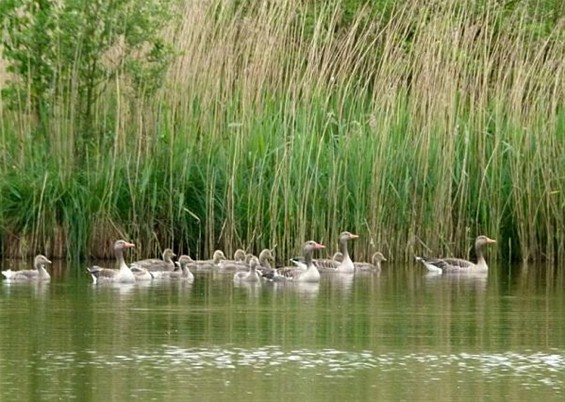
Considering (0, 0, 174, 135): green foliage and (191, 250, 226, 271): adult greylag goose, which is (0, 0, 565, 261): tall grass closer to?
(0, 0, 174, 135): green foliage

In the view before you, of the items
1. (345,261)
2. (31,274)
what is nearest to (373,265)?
(345,261)

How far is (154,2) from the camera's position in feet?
77.6

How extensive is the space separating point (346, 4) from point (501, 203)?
5.11 metres

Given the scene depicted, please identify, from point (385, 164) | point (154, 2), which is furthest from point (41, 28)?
point (385, 164)

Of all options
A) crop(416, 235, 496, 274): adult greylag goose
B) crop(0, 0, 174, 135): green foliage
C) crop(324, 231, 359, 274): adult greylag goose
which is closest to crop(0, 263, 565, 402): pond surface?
crop(324, 231, 359, 274): adult greylag goose

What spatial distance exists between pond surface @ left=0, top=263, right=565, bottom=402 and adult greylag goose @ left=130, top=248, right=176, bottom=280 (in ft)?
0.68

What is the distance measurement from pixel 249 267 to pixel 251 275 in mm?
237

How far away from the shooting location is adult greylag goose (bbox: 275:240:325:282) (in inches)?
832

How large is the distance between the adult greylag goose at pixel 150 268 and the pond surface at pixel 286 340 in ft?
0.68

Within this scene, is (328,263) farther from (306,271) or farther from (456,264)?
Result: (456,264)

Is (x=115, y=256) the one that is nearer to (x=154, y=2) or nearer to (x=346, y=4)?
(x=154, y=2)

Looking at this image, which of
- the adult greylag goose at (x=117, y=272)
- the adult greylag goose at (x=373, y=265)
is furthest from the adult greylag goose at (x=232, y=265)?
the adult greylag goose at (x=373, y=265)

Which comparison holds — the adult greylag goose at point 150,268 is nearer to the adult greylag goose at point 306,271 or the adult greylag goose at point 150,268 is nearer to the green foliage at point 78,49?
the adult greylag goose at point 306,271

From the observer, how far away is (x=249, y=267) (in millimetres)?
21188
